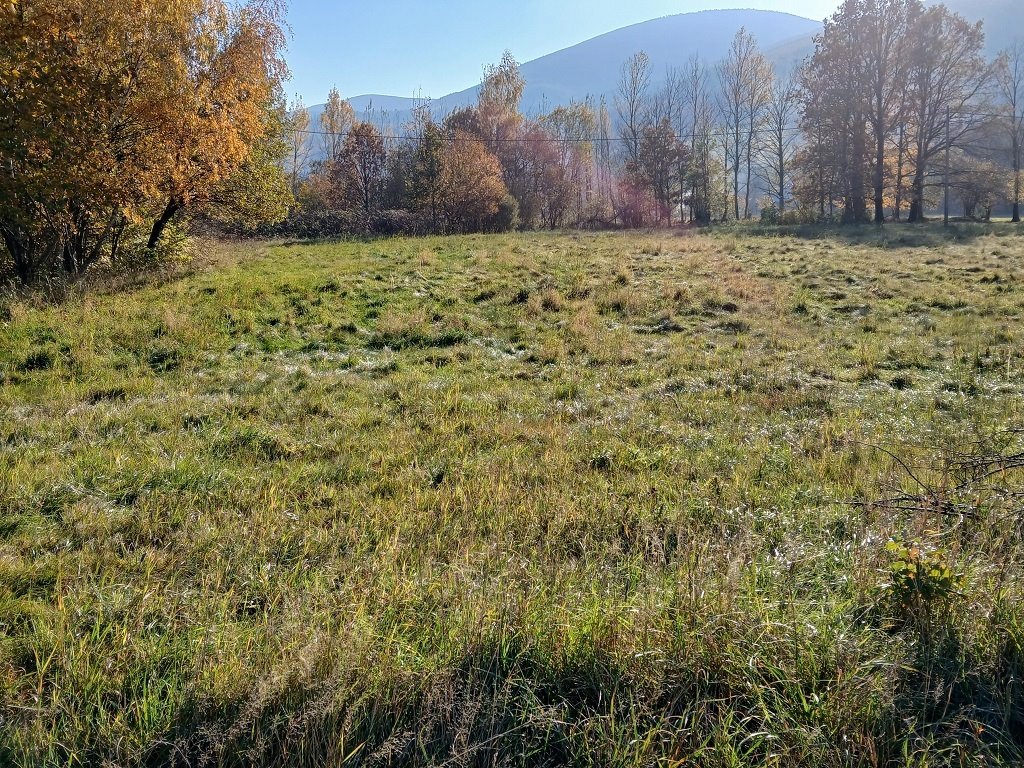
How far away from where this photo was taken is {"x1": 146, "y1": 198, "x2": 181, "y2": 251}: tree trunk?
16641mm

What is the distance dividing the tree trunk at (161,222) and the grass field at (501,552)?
755 centimetres

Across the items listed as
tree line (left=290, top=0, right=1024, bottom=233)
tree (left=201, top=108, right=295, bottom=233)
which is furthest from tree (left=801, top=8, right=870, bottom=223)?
tree (left=201, top=108, right=295, bottom=233)

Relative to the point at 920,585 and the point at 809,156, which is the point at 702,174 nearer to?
the point at 809,156

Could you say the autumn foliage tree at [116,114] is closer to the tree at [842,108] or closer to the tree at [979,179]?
the tree at [842,108]

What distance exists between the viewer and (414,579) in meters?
3.22

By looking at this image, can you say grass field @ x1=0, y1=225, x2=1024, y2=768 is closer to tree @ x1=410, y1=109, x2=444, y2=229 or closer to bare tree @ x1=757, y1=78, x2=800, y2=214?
tree @ x1=410, y1=109, x2=444, y2=229

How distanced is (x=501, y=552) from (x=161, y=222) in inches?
732

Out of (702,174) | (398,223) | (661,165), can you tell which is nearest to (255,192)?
(398,223)

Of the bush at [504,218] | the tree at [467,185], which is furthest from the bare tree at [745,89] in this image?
the tree at [467,185]

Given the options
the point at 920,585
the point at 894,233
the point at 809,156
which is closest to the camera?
the point at 920,585

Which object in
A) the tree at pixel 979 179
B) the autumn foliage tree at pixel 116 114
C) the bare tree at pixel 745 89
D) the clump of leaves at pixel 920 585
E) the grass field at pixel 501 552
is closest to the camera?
the grass field at pixel 501 552

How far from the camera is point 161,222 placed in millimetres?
17234

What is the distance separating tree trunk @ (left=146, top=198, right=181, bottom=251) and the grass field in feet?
24.8

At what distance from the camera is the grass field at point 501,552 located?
2100 mm
